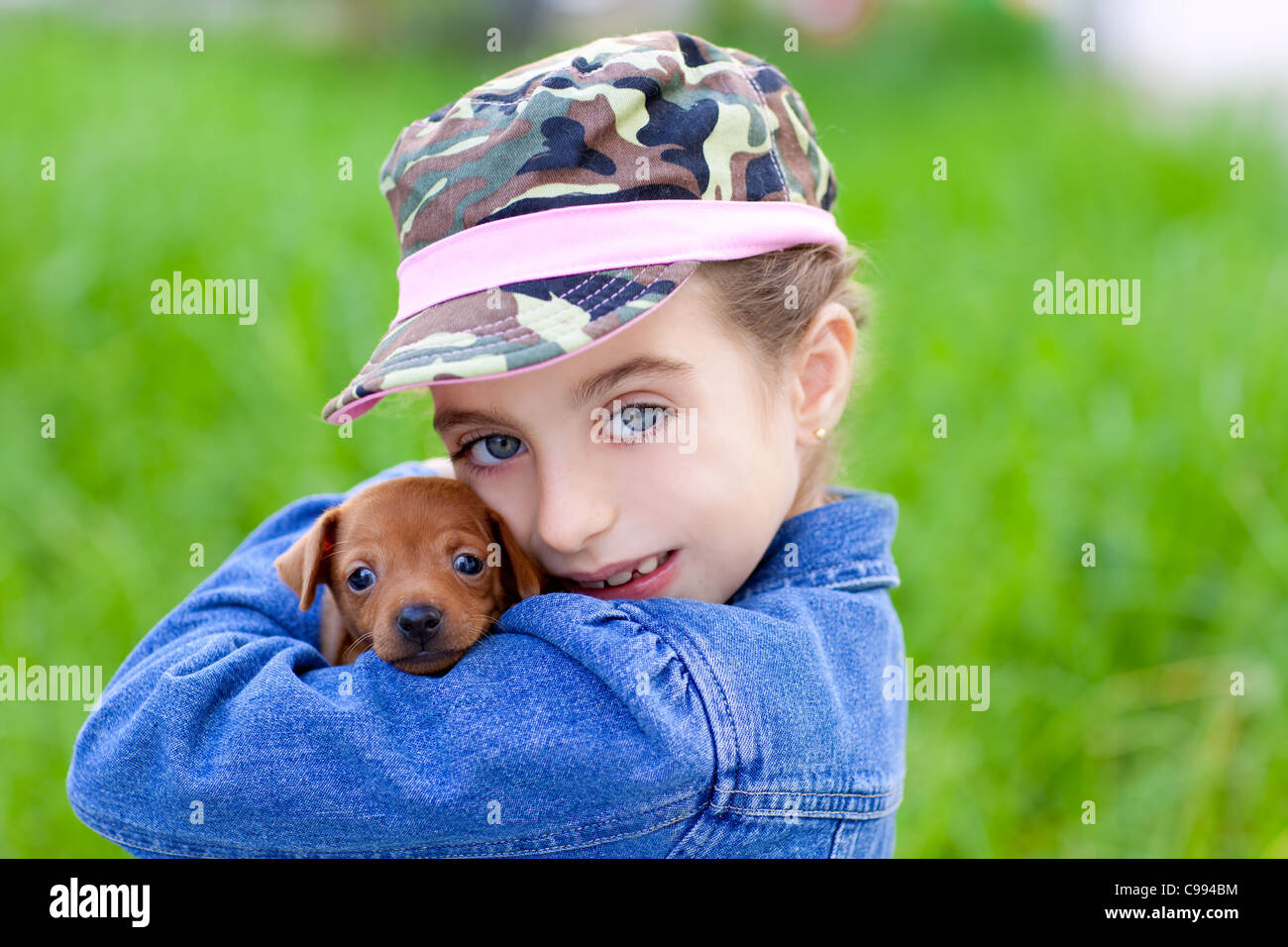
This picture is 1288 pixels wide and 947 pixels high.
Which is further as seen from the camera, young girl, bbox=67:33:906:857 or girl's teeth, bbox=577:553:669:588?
girl's teeth, bbox=577:553:669:588

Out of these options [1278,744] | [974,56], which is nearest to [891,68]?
[974,56]

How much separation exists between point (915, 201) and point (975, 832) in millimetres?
5005

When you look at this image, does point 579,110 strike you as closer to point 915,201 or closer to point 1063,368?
point 1063,368

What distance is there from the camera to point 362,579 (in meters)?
2.29

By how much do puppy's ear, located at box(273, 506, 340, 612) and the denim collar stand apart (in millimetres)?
773

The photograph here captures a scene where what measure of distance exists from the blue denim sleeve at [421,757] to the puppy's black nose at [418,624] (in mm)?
237

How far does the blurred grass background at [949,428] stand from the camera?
12.4ft

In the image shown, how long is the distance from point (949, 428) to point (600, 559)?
3169mm

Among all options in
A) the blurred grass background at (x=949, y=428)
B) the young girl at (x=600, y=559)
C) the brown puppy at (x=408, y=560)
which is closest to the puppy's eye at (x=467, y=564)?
the brown puppy at (x=408, y=560)

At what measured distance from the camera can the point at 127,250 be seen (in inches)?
221

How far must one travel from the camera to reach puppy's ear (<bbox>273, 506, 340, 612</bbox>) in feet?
7.05

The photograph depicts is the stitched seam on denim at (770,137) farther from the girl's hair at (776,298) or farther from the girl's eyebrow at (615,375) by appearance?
the girl's eyebrow at (615,375)

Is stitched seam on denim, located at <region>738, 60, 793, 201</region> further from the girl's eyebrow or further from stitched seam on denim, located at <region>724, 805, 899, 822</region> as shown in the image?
stitched seam on denim, located at <region>724, 805, 899, 822</region>

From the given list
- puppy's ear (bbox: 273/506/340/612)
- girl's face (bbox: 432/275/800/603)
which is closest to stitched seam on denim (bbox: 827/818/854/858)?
girl's face (bbox: 432/275/800/603)
